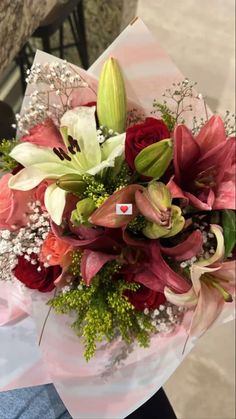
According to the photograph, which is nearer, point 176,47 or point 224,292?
point 224,292

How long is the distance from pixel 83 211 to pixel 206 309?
7.1 inches

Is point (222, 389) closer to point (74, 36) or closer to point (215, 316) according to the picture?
point (215, 316)

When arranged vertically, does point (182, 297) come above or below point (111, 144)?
below

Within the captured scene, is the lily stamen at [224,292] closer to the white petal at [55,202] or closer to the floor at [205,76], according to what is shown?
the white petal at [55,202]

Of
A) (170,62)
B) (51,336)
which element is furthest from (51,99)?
(51,336)

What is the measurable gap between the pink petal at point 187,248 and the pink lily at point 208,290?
0.06ft

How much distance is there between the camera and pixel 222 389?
1.69 meters

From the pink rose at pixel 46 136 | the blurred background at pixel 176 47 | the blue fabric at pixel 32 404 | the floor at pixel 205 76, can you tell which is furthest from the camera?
the floor at pixel 205 76

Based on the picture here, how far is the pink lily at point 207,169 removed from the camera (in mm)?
619

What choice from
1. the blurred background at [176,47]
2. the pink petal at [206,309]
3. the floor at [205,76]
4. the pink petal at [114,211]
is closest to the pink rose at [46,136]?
the pink petal at [114,211]

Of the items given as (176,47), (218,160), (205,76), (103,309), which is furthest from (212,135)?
(176,47)

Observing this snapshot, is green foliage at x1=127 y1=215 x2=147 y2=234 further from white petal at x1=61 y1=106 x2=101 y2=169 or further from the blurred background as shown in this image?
the blurred background

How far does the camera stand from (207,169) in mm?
643

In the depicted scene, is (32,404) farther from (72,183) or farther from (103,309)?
(72,183)
